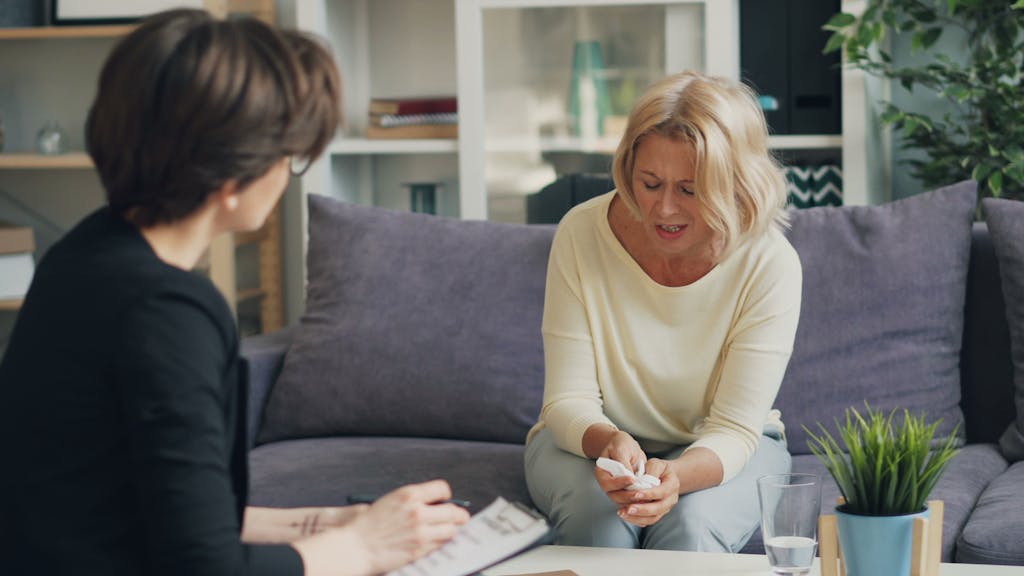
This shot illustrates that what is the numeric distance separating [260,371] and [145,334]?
134cm

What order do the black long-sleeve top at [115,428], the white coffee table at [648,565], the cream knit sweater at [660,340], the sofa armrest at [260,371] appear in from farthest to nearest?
1. the sofa armrest at [260,371]
2. the cream knit sweater at [660,340]
3. the white coffee table at [648,565]
4. the black long-sleeve top at [115,428]

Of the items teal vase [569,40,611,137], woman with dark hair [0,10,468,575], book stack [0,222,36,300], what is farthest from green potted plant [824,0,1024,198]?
book stack [0,222,36,300]

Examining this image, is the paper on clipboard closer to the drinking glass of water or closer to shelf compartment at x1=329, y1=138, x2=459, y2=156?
the drinking glass of water

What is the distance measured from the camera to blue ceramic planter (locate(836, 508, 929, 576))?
1170mm

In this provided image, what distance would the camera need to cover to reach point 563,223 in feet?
6.06

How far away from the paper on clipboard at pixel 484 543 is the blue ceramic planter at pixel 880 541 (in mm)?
300

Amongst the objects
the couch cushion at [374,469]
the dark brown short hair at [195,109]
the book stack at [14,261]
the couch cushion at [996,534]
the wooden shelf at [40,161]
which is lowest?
the couch cushion at [996,534]

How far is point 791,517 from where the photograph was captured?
1.21 m

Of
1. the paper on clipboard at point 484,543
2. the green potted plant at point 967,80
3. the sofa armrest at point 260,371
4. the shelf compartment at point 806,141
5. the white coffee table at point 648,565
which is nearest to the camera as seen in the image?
the paper on clipboard at point 484,543

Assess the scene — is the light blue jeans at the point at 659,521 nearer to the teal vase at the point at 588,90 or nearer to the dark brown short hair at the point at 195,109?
the dark brown short hair at the point at 195,109

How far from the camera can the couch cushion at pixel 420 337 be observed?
211 centimetres

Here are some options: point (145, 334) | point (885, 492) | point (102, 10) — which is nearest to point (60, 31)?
point (102, 10)

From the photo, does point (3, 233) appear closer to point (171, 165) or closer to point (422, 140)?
point (422, 140)

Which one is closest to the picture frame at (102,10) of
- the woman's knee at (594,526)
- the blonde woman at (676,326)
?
the blonde woman at (676,326)
